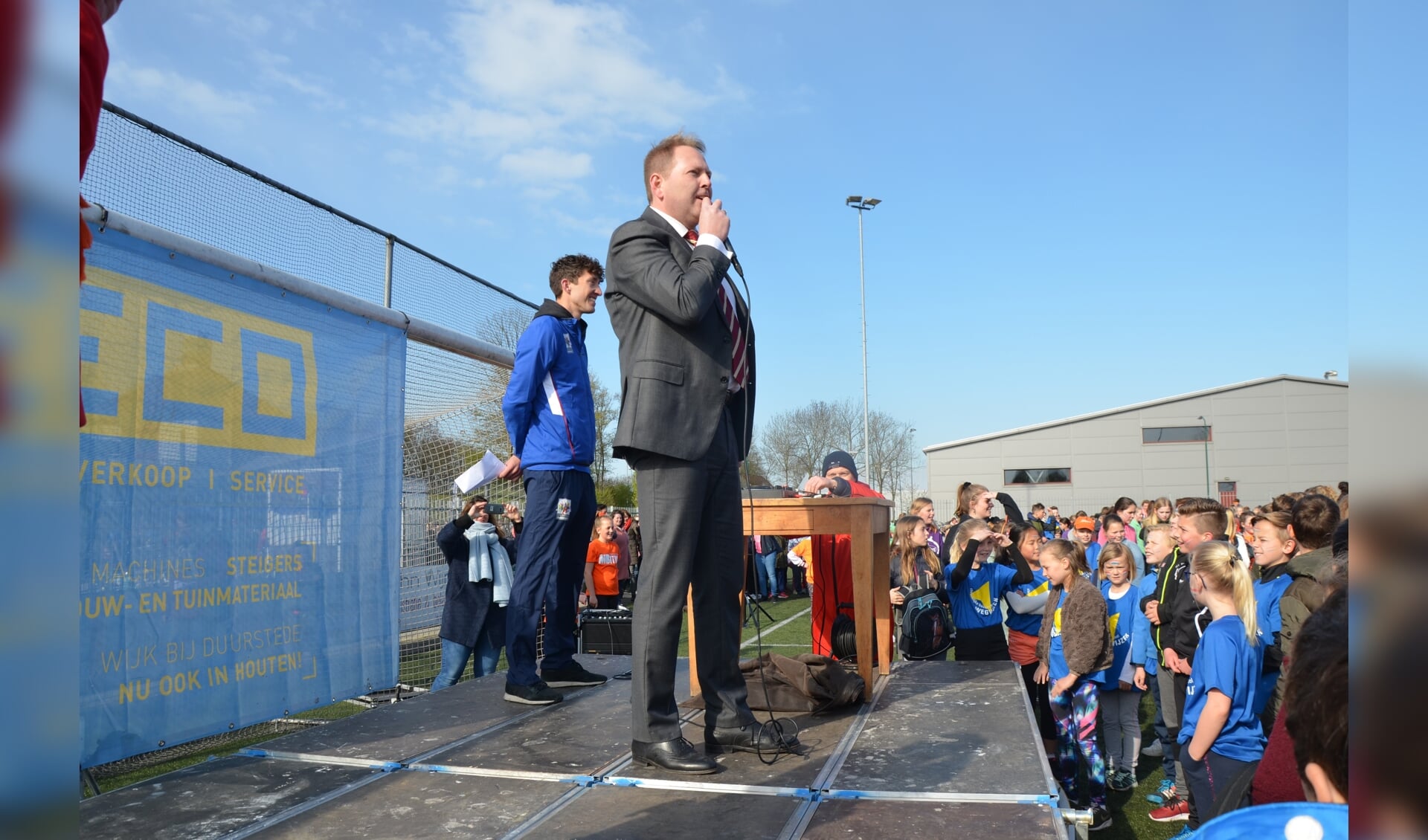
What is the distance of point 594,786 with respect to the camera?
9.41 feet

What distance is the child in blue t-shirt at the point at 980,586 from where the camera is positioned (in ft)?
20.9

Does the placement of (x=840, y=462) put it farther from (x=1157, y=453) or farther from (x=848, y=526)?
(x=1157, y=453)

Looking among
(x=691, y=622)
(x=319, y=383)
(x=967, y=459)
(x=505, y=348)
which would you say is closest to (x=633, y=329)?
(x=691, y=622)

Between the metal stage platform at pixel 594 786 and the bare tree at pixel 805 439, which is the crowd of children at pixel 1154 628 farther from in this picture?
the bare tree at pixel 805 439

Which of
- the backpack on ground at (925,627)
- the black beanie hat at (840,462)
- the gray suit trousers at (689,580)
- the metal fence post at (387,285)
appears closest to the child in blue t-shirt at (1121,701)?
the backpack on ground at (925,627)

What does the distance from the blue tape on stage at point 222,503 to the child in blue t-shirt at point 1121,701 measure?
15.1ft

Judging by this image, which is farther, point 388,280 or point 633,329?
point 388,280

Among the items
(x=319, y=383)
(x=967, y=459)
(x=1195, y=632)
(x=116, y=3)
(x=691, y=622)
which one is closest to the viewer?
(x=116, y=3)

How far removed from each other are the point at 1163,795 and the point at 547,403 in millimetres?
4529

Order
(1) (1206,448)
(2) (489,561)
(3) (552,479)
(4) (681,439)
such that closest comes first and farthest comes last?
(4) (681,439) < (3) (552,479) < (2) (489,561) < (1) (1206,448)

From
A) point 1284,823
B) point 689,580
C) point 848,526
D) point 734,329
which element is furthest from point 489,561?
point 1284,823
